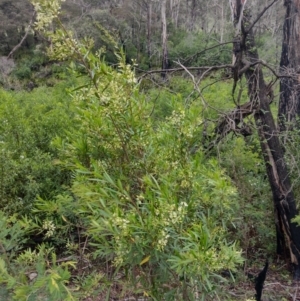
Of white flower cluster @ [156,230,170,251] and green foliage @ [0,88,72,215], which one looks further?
green foliage @ [0,88,72,215]

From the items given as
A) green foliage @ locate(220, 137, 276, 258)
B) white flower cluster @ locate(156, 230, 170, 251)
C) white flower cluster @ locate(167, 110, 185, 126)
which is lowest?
green foliage @ locate(220, 137, 276, 258)

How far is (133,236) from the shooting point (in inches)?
66.4

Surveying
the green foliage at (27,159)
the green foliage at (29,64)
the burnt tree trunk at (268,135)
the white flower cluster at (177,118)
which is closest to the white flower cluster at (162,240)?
the white flower cluster at (177,118)

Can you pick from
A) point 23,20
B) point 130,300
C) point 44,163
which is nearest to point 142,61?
point 23,20

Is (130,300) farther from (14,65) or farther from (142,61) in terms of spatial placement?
(14,65)

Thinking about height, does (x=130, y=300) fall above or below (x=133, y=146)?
below

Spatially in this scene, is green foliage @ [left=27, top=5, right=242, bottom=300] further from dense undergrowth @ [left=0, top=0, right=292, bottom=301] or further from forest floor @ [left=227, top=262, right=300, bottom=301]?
forest floor @ [left=227, top=262, right=300, bottom=301]

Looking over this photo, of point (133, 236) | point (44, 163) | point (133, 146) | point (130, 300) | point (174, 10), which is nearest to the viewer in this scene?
point (133, 236)

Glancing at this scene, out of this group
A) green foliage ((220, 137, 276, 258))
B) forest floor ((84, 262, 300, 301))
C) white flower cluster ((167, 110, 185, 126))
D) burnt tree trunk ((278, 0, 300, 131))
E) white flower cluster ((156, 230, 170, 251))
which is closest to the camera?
white flower cluster ((156, 230, 170, 251))

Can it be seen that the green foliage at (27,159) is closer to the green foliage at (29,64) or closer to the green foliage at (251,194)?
the green foliage at (251,194)

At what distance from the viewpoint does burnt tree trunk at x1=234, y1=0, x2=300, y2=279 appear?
404 centimetres

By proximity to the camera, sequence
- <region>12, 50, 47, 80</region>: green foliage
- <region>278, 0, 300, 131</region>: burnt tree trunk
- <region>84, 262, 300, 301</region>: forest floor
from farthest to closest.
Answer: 1. <region>12, 50, 47, 80</region>: green foliage
2. <region>278, 0, 300, 131</region>: burnt tree trunk
3. <region>84, 262, 300, 301</region>: forest floor

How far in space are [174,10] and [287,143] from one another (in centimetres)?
2951

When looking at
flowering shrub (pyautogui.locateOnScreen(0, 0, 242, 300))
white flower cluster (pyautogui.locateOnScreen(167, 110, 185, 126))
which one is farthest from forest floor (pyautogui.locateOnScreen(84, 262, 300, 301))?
white flower cluster (pyautogui.locateOnScreen(167, 110, 185, 126))
